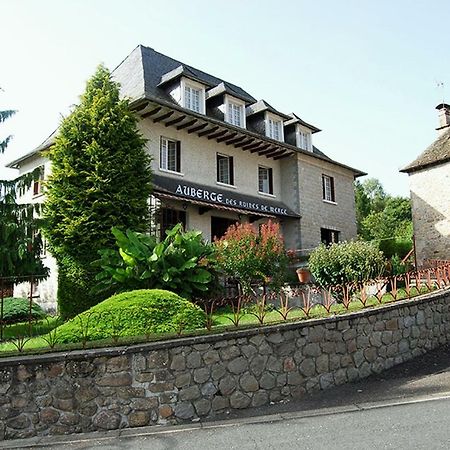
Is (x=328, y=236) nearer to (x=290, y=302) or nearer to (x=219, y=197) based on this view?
(x=219, y=197)

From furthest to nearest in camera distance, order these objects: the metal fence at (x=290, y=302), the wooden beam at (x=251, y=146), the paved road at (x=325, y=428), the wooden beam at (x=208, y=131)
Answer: the wooden beam at (x=251, y=146)
the wooden beam at (x=208, y=131)
the metal fence at (x=290, y=302)
the paved road at (x=325, y=428)

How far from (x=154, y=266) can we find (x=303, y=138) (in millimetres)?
14187

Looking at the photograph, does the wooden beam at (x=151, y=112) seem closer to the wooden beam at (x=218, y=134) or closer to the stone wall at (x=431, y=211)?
the wooden beam at (x=218, y=134)

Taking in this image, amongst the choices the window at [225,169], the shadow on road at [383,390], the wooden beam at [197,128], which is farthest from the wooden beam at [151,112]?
the shadow on road at [383,390]

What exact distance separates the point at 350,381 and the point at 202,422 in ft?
9.54

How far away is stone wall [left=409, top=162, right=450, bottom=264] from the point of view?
862 inches

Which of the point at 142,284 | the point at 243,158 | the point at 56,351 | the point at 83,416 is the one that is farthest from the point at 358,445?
the point at 243,158

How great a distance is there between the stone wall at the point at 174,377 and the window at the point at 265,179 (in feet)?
45.9

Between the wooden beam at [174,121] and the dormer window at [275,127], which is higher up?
the dormer window at [275,127]

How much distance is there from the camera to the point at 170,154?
1819 cm

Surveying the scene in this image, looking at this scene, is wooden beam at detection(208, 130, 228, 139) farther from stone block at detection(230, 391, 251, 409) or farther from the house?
stone block at detection(230, 391, 251, 409)

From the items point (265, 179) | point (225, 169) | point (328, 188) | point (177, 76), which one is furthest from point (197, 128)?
point (328, 188)

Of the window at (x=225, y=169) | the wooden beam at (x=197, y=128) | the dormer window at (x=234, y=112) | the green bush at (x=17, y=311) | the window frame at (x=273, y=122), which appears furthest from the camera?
the window frame at (x=273, y=122)

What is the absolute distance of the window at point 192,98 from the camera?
18328mm
